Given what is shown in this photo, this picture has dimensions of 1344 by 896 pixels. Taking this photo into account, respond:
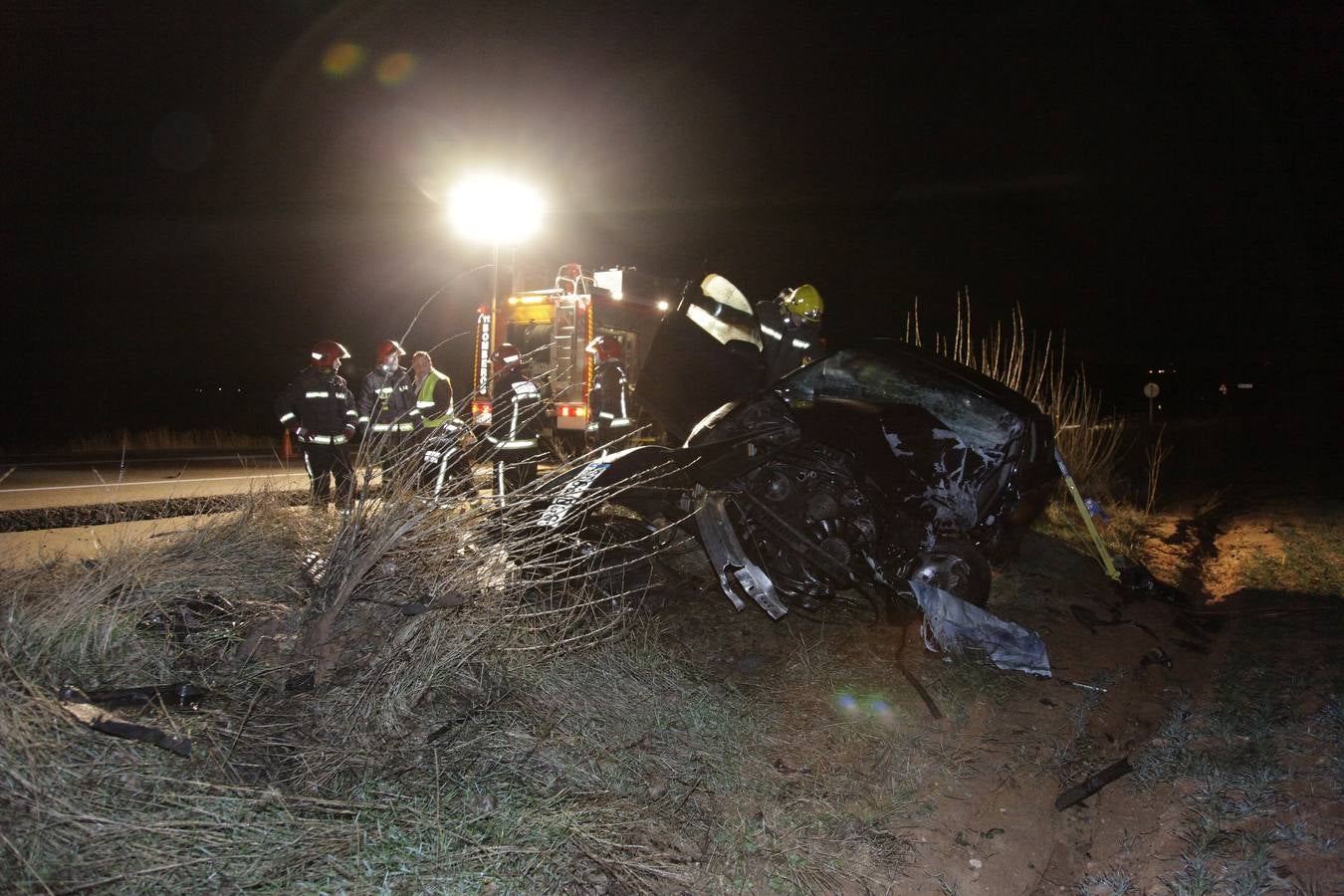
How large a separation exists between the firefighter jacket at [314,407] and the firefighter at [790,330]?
3.69 m

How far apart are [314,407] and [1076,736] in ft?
19.9

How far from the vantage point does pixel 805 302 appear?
659 cm

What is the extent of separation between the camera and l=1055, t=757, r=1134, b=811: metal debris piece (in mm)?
3314

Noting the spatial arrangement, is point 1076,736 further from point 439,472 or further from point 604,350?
point 604,350

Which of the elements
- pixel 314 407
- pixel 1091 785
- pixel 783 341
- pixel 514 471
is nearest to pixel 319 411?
pixel 314 407

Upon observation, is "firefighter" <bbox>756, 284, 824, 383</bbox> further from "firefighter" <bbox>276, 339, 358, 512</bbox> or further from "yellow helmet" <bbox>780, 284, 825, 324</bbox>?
"firefighter" <bbox>276, 339, 358, 512</bbox>

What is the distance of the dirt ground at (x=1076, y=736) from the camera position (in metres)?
2.91

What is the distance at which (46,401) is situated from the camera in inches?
970

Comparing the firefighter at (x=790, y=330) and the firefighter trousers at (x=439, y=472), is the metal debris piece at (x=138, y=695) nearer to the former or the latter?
the firefighter trousers at (x=439, y=472)

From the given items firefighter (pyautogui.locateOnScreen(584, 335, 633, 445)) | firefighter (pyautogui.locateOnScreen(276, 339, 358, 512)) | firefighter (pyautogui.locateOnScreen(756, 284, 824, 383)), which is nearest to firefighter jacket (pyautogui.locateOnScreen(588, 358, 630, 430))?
firefighter (pyautogui.locateOnScreen(584, 335, 633, 445))

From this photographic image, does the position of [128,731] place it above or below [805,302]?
below

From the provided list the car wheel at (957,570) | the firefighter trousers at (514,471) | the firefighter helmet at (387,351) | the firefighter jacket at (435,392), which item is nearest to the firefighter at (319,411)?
the firefighter helmet at (387,351)

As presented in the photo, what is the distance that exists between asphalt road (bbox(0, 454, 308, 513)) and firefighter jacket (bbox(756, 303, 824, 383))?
3669 mm

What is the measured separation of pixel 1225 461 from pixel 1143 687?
15.2 m
